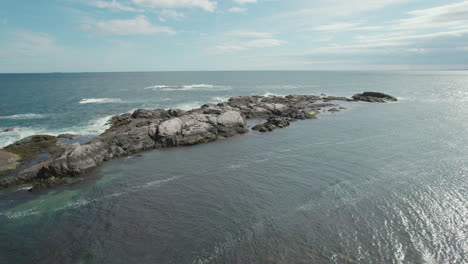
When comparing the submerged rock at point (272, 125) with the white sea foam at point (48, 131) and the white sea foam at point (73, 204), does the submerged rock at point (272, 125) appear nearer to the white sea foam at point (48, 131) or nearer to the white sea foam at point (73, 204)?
the white sea foam at point (73, 204)

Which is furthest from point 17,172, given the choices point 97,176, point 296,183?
point 296,183

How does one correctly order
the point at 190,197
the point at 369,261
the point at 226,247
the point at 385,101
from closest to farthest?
1. the point at 369,261
2. the point at 226,247
3. the point at 190,197
4. the point at 385,101

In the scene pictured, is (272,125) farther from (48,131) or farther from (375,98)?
(375,98)

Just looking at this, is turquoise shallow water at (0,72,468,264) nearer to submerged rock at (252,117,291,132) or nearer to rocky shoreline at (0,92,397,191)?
rocky shoreline at (0,92,397,191)

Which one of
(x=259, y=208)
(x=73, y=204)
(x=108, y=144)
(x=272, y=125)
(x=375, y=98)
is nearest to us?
(x=259, y=208)

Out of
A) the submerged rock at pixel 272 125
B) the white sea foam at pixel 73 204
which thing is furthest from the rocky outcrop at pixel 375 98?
the white sea foam at pixel 73 204

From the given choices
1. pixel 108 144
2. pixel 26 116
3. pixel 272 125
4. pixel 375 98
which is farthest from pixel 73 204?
pixel 375 98

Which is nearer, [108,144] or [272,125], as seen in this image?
[108,144]

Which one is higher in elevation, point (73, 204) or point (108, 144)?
point (108, 144)

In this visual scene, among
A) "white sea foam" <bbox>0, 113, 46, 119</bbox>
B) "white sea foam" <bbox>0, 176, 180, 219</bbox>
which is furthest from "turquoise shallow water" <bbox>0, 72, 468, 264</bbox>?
"white sea foam" <bbox>0, 113, 46, 119</bbox>

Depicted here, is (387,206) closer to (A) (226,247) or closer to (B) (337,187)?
(B) (337,187)

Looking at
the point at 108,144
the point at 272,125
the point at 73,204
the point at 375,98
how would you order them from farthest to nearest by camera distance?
1. the point at 375,98
2. the point at 272,125
3. the point at 108,144
4. the point at 73,204
